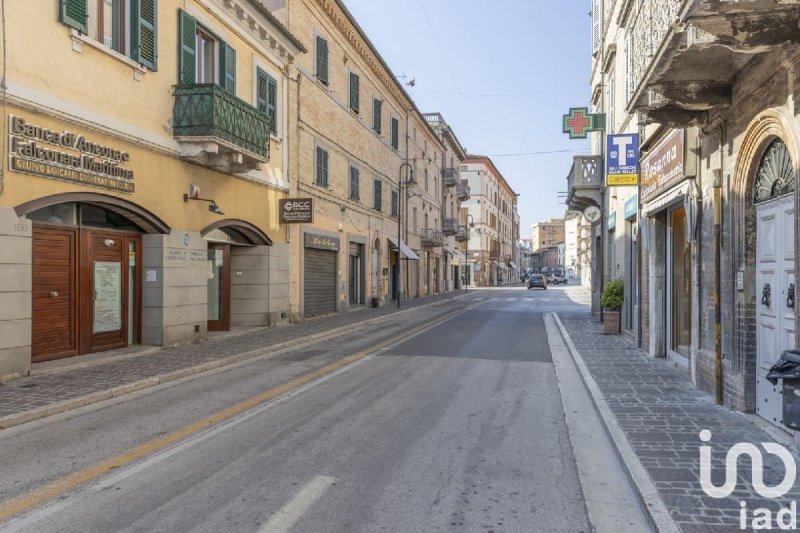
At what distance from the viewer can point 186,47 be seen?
42.1 feet

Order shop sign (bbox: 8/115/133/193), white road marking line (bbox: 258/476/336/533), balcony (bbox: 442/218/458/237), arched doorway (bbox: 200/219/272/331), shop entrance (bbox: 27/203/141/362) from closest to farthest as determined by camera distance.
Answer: white road marking line (bbox: 258/476/336/533) < shop sign (bbox: 8/115/133/193) < shop entrance (bbox: 27/203/141/362) < arched doorway (bbox: 200/219/272/331) < balcony (bbox: 442/218/458/237)

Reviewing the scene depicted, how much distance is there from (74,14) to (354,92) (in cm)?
1568

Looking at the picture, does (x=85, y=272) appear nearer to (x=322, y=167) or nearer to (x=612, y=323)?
(x=322, y=167)

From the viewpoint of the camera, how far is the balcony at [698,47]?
499cm

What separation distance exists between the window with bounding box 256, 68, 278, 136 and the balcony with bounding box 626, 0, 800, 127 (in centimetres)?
1078

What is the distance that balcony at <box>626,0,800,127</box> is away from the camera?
16.4ft

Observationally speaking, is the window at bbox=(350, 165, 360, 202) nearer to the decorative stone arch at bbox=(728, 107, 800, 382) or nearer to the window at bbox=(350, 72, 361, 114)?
the window at bbox=(350, 72, 361, 114)

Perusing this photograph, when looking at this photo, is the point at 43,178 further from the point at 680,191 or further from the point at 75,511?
the point at 680,191

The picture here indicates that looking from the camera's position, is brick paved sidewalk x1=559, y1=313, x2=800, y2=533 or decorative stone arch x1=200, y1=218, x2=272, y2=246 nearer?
brick paved sidewalk x1=559, y1=313, x2=800, y2=533

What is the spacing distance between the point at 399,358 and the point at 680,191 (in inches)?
227

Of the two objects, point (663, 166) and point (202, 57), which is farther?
point (202, 57)

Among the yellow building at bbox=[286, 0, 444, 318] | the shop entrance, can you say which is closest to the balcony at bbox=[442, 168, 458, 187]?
the yellow building at bbox=[286, 0, 444, 318]

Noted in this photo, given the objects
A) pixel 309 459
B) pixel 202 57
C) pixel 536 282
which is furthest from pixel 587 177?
pixel 536 282

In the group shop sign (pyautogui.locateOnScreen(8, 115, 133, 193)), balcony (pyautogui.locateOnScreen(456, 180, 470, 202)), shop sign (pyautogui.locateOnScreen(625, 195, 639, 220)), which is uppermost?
balcony (pyautogui.locateOnScreen(456, 180, 470, 202))
